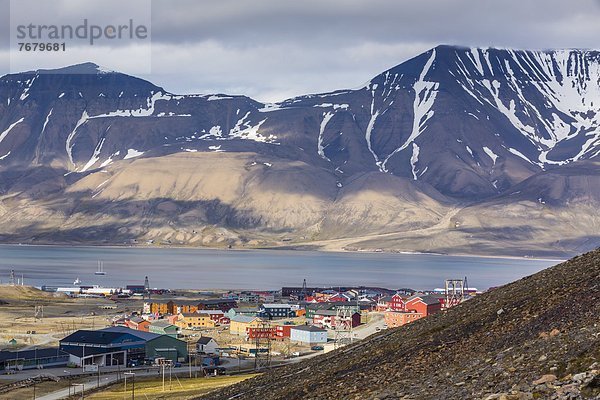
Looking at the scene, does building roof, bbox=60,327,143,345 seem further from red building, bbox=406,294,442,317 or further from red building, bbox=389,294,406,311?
red building, bbox=389,294,406,311

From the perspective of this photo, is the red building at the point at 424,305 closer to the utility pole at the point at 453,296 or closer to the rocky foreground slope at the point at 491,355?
the utility pole at the point at 453,296

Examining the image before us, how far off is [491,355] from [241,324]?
80.8 meters

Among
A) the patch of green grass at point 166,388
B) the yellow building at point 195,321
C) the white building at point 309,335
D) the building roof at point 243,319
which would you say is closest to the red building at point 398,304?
the building roof at point 243,319

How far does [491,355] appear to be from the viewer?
14.8 meters

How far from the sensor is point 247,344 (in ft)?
268

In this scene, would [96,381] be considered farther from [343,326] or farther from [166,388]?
[343,326]

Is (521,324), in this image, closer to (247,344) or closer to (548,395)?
(548,395)

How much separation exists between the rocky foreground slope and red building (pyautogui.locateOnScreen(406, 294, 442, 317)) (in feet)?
221

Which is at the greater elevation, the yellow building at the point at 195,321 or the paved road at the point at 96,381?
the paved road at the point at 96,381

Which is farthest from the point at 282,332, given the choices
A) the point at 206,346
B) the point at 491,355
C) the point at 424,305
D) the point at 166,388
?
the point at 491,355

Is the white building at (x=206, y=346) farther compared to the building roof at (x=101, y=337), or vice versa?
the white building at (x=206, y=346)

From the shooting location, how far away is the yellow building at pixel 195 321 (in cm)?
10069

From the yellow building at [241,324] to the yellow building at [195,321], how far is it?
415cm

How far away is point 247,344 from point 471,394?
69.6 m
